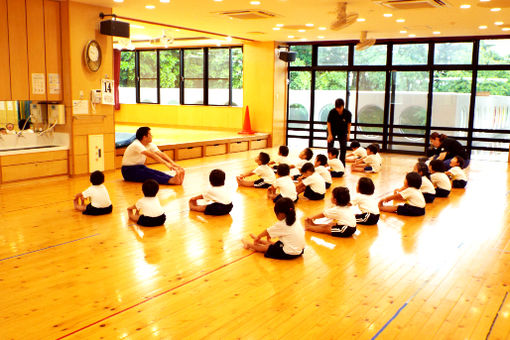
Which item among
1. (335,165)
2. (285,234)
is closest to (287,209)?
(285,234)

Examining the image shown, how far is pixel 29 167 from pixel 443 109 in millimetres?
10078

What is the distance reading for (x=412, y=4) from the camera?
779 cm

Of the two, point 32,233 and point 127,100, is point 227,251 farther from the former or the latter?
point 127,100

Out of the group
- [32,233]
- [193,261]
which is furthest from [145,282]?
[32,233]

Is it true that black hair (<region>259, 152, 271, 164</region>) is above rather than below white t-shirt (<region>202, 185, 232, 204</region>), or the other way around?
above

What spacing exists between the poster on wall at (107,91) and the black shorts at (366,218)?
17.3 feet

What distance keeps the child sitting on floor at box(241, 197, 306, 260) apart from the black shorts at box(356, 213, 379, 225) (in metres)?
1.41

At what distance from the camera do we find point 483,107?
484 inches

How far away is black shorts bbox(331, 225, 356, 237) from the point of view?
5.18 meters

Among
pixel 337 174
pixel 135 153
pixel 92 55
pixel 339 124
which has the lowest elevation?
pixel 337 174

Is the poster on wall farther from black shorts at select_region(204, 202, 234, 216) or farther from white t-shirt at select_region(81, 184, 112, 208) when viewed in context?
black shorts at select_region(204, 202, 234, 216)

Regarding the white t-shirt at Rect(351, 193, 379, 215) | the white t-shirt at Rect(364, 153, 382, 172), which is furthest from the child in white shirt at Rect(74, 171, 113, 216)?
the white t-shirt at Rect(364, 153, 382, 172)

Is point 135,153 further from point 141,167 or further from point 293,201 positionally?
point 293,201

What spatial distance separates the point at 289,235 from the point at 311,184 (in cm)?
265
